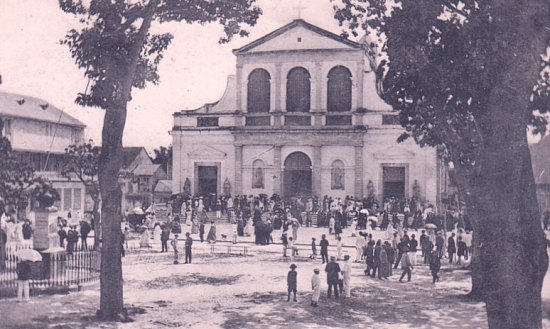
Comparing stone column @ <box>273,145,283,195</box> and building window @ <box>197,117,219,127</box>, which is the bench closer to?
stone column @ <box>273,145,283,195</box>

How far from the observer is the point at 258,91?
39.1 metres

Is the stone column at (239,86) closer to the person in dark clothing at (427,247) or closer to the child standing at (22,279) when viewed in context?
the person in dark clothing at (427,247)

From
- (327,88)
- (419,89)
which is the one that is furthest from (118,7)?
(327,88)

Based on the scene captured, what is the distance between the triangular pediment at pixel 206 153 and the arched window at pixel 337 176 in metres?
7.27

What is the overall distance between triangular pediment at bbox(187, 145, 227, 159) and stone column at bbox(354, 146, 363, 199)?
28.5ft

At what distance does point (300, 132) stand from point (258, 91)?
4048 mm

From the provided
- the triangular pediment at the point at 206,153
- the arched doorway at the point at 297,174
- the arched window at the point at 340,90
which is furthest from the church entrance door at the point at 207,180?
the arched window at the point at 340,90

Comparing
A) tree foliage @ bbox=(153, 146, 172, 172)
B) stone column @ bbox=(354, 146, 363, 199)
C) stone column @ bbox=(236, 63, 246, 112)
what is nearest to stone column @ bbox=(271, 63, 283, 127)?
stone column @ bbox=(236, 63, 246, 112)

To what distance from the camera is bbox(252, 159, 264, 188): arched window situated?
38.2 metres

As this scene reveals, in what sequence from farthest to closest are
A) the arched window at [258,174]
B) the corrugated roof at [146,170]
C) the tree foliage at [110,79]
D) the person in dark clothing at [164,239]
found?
the corrugated roof at [146,170] < the arched window at [258,174] < the person in dark clothing at [164,239] < the tree foliage at [110,79]

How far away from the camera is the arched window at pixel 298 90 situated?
3841 centimetres

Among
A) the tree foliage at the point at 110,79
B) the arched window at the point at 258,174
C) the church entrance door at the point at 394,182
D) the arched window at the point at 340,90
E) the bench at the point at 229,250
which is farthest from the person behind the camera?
the arched window at the point at 258,174

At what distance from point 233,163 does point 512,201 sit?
99.3 ft

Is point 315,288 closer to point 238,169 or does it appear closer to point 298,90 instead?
point 238,169
